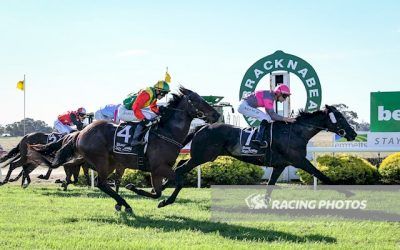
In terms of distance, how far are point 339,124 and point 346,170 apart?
4.12 meters

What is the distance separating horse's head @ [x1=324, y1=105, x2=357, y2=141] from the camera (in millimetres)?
8289

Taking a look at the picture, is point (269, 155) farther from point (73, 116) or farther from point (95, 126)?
point (73, 116)

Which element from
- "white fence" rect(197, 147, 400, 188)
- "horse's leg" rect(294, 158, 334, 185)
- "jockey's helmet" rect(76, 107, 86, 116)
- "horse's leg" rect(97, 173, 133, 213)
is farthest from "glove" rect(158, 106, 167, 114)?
"jockey's helmet" rect(76, 107, 86, 116)

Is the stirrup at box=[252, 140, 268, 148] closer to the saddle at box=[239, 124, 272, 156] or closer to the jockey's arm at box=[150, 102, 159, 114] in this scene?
the saddle at box=[239, 124, 272, 156]

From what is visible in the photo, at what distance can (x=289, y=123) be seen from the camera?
832 centimetres

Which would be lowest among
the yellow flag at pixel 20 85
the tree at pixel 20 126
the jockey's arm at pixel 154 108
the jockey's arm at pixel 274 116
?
the tree at pixel 20 126

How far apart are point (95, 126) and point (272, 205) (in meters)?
2.83

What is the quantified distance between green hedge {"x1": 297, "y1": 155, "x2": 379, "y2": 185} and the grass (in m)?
4.88

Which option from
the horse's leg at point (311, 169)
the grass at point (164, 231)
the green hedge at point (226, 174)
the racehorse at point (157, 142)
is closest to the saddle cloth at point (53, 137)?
the green hedge at point (226, 174)

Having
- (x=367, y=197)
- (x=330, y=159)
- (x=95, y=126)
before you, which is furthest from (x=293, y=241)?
(x=330, y=159)

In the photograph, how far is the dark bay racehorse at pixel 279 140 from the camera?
26.6ft

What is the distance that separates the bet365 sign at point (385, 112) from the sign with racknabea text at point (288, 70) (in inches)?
55.0

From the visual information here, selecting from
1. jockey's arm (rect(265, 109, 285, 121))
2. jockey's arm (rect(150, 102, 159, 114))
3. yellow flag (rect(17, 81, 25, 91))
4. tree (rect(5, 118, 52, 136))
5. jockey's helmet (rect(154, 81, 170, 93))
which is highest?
yellow flag (rect(17, 81, 25, 91))

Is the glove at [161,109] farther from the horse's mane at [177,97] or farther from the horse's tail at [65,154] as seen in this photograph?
the horse's tail at [65,154]
